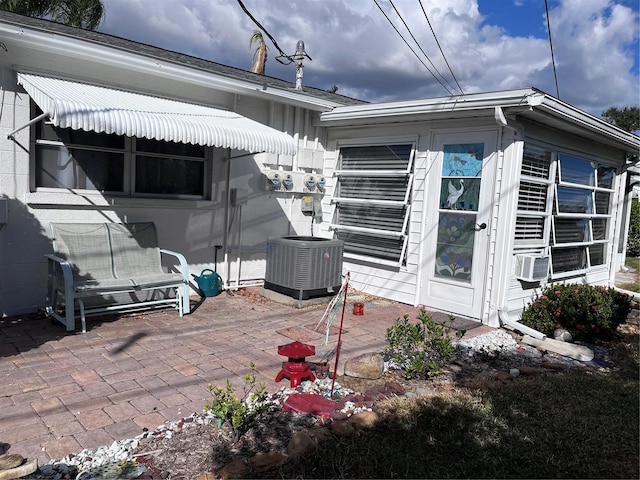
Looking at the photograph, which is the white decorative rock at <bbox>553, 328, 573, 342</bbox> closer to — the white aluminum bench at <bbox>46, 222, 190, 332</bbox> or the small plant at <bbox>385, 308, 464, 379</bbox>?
the small plant at <bbox>385, 308, 464, 379</bbox>

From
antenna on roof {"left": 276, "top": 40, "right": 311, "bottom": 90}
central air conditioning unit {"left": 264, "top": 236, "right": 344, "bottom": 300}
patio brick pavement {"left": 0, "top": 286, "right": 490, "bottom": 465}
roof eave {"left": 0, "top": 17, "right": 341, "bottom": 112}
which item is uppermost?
antenna on roof {"left": 276, "top": 40, "right": 311, "bottom": 90}

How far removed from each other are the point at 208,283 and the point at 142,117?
2764 millimetres

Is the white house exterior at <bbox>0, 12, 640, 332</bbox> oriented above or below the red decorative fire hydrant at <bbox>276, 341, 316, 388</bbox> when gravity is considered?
above

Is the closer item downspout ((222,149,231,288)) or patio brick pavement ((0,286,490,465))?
patio brick pavement ((0,286,490,465))

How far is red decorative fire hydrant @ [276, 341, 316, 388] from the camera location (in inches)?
164

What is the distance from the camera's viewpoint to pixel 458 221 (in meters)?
6.92

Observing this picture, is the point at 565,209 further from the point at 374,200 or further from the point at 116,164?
the point at 116,164

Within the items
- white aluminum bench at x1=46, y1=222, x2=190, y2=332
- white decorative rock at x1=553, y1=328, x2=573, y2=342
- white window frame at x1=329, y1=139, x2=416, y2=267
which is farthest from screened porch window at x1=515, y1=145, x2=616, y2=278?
white aluminum bench at x1=46, y1=222, x2=190, y2=332

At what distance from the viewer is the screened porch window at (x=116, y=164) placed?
5988 millimetres

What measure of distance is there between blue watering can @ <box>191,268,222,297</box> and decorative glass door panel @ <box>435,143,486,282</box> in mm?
3329

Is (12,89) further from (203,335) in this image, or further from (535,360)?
(535,360)

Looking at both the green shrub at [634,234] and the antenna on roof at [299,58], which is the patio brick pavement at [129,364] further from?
the green shrub at [634,234]

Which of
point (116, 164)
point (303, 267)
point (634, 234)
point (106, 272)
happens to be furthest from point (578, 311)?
point (634, 234)

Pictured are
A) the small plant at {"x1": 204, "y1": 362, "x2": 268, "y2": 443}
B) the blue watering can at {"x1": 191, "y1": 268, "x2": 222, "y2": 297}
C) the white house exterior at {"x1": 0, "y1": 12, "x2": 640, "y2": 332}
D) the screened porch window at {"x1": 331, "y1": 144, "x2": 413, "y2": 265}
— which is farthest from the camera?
the screened porch window at {"x1": 331, "y1": 144, "x2": 413, "y2": 265}
